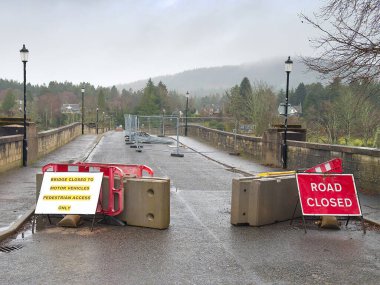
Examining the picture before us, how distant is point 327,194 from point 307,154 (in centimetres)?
869

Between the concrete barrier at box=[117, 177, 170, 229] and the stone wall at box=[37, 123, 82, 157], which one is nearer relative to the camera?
the concrete barrier at box=[117, 177, 170, 229]

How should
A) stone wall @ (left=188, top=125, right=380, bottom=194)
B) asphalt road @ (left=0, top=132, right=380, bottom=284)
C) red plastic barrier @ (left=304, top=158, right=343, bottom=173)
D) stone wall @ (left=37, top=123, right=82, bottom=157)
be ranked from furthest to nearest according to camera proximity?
stone wall @ (left=37, top=123, right=82, bottom=157) < stone wall @ (left=188, top=125, right=380, bottom=194) < red plastic barrier @ (left=304, top=158, right=343, bottom=173) < asphalt road @ (left=0, top=132, right=380, bottom=284)

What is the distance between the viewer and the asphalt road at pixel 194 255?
549cm

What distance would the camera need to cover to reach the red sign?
830 cm

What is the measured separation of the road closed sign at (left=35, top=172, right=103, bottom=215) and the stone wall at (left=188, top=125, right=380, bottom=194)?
7.87 m

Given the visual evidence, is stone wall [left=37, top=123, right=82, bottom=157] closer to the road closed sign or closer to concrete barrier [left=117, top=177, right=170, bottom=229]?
the road closed sign

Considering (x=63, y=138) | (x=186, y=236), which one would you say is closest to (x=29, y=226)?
(x=186, y=236)

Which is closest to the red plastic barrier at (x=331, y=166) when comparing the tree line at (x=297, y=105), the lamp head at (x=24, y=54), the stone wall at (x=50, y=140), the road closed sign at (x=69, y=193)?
the tree line at (x=297, y=105)

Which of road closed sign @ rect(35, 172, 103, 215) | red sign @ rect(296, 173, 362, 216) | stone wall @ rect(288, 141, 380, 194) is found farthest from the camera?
stone wall @ rect(288, 141, 380, 194)

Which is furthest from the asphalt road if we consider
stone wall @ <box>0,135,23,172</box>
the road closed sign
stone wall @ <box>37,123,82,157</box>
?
stone wall @ <box>37,123,82,157</box>

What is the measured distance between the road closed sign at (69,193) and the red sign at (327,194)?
148 inches

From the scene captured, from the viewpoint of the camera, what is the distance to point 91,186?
7965mm

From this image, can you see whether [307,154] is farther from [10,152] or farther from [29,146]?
[29,146]

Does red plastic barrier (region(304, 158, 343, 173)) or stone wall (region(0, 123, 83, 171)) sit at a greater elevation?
red plastic barrier (region(304, 158, 343, 173))
